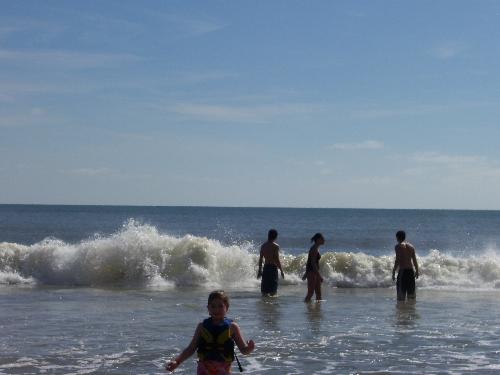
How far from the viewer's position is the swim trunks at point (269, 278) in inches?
679

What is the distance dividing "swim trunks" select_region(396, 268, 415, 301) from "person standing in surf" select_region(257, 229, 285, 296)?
2539 millimetres

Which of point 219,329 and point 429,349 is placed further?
point 429,349

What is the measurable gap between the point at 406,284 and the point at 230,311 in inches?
159

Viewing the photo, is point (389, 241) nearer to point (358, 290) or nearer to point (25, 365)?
point (358, 290)

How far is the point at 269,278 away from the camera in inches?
682

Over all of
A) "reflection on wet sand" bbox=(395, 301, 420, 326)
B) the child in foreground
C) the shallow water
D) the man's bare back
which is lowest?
the shallow water

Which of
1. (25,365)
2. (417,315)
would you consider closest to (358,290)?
(417,315)

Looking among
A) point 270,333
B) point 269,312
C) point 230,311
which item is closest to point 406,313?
point 269,312

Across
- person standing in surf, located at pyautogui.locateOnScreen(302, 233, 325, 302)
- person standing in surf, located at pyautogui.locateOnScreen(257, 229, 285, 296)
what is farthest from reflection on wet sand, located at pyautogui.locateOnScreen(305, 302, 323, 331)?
person standing in surf, located at pyautogui.locateOnScreen(257, 229, 285, 296)

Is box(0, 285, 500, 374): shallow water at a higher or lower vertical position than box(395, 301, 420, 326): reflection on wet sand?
lower

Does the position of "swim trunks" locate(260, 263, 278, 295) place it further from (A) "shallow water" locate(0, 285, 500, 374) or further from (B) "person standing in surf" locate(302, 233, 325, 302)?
(B) "person standing in surf" locate(302, 233, 325, 302)

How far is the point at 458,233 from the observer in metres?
73.3

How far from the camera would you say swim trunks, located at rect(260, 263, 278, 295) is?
17.2 metres

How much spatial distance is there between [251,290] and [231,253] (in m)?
3.56
